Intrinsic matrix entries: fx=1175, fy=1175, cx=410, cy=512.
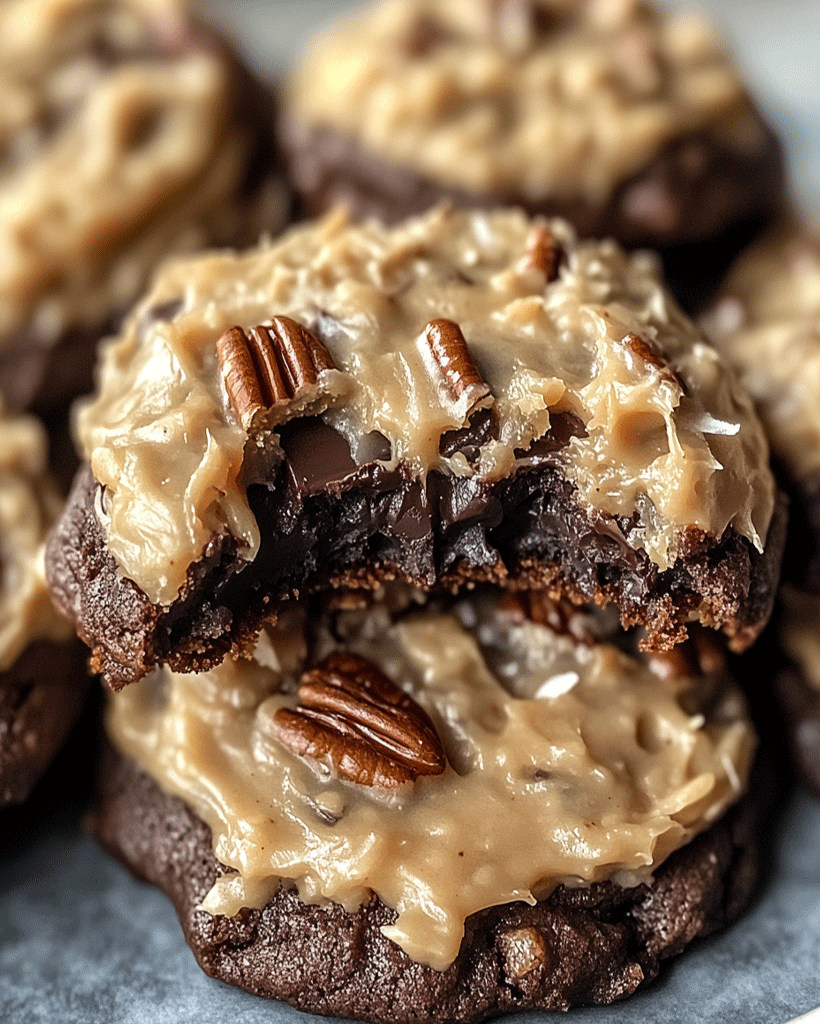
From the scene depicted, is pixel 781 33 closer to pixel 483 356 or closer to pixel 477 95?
pixel 477 95

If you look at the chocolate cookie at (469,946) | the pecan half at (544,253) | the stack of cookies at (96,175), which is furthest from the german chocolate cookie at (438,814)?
the stack of cookies at (96,175)

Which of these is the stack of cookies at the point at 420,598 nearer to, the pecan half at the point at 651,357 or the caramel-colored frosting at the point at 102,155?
the pecan half at the point at 651,357

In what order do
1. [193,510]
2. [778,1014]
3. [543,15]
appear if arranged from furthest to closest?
[543,15] < [778,1014] < [193,510]

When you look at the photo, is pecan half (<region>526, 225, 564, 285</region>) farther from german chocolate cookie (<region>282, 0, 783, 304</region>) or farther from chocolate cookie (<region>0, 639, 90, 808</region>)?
chocolate cookie (<region>0, 639, 90, 808</region>)

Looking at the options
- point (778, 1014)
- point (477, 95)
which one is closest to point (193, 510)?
point (778, 1014)

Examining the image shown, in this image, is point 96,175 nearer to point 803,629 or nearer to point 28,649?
point 28,649

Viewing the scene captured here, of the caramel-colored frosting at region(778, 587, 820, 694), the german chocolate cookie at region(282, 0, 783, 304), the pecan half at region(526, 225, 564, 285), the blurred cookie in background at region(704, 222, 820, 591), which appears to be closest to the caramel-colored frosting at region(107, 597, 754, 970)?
the caramel-colored frosting at region(778, 587, 820, 694)
